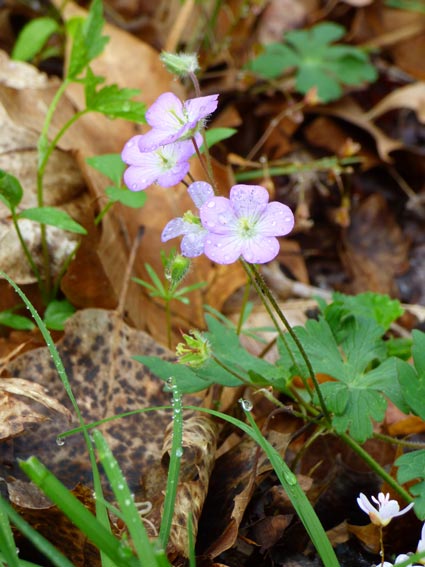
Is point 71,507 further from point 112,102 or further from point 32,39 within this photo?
point 32,39

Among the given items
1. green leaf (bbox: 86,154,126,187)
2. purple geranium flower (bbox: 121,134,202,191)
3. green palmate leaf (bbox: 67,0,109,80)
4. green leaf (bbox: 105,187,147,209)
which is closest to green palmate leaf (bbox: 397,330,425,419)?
purple geranium flower (bbox: 121,134,202,191)

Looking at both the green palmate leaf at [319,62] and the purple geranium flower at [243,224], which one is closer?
the purple geranium flower at [243,224]

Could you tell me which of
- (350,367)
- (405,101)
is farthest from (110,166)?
(405,101)

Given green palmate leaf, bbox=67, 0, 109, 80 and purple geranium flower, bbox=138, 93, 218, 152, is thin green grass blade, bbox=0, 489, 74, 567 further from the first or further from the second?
green palmate leaf, bbox=67, 0, 109, 80

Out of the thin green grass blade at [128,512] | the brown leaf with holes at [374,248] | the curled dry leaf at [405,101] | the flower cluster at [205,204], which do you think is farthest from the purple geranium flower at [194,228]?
the curled dry leaf at [405,101]

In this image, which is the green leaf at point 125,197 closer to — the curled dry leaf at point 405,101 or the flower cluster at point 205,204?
the flower cluster at point 205,204

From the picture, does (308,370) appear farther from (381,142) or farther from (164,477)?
(381,142)
